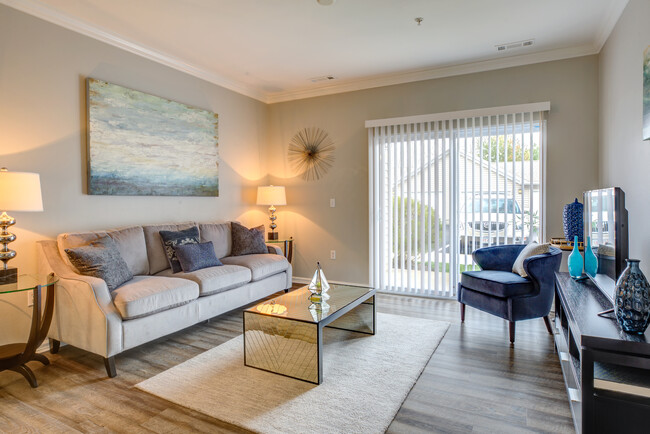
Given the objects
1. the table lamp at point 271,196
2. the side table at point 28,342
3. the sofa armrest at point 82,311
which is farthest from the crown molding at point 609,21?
the side table at point 28,342

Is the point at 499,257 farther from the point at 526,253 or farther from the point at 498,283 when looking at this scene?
the point at 498,283

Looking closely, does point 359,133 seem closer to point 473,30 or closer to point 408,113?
point 408,113

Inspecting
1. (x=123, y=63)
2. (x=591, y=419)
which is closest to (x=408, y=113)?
(x=123, y=63)

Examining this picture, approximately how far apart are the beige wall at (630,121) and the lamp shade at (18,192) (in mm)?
3961

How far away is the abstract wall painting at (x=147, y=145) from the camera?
329cm

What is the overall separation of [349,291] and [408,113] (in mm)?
2484

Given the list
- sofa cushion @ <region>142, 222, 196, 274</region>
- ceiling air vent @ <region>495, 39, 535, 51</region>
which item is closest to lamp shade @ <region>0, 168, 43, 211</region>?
sofa cushion @ <region>142, 222, 196, 274</region>

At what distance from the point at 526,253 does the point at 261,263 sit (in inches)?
101

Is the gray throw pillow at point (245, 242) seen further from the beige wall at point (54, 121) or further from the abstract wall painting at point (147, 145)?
the beige wall at point (54, 121)

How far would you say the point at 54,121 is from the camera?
118 inches

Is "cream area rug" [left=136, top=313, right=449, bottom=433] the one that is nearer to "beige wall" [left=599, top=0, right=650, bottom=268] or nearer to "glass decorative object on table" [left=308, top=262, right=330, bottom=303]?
"glass decorative object on table" [left=308, top=262, right=330, bottom=303]

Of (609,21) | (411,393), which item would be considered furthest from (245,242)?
(609,21)

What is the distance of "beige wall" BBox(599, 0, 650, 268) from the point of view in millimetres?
2303

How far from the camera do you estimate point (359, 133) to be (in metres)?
4.81
